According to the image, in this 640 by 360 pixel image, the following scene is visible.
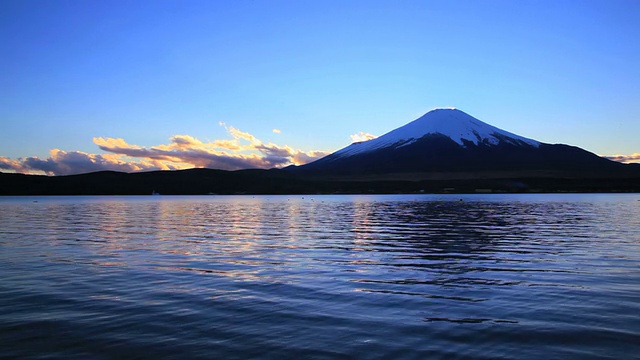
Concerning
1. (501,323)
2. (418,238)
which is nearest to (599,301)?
(501,323)

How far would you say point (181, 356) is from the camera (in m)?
9.10

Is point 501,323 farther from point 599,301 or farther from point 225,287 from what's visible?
point 225,287

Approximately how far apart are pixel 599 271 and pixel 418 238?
48.0 ft

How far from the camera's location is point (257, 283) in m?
16.5

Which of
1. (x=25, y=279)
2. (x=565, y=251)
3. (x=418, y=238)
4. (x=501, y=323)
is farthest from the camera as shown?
(x=418, y=238)

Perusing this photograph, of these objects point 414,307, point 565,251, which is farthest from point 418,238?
point 414,307

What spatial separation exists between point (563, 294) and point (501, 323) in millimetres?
4572

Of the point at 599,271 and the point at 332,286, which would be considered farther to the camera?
the point at 599,271

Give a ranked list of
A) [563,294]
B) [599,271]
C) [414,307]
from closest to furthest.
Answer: [414,307] → [563,294] → [599,271]

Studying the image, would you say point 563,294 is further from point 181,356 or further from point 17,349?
point 17,349

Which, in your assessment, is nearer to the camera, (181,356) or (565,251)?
(181,356)

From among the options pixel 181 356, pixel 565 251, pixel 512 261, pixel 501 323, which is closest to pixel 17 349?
pixel 181 356

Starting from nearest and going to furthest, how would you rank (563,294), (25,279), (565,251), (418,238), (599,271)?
(563,294), (25,279), (599,271), (565,251), (418,238)

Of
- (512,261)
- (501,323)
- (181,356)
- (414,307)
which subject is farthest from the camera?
(512,261)
